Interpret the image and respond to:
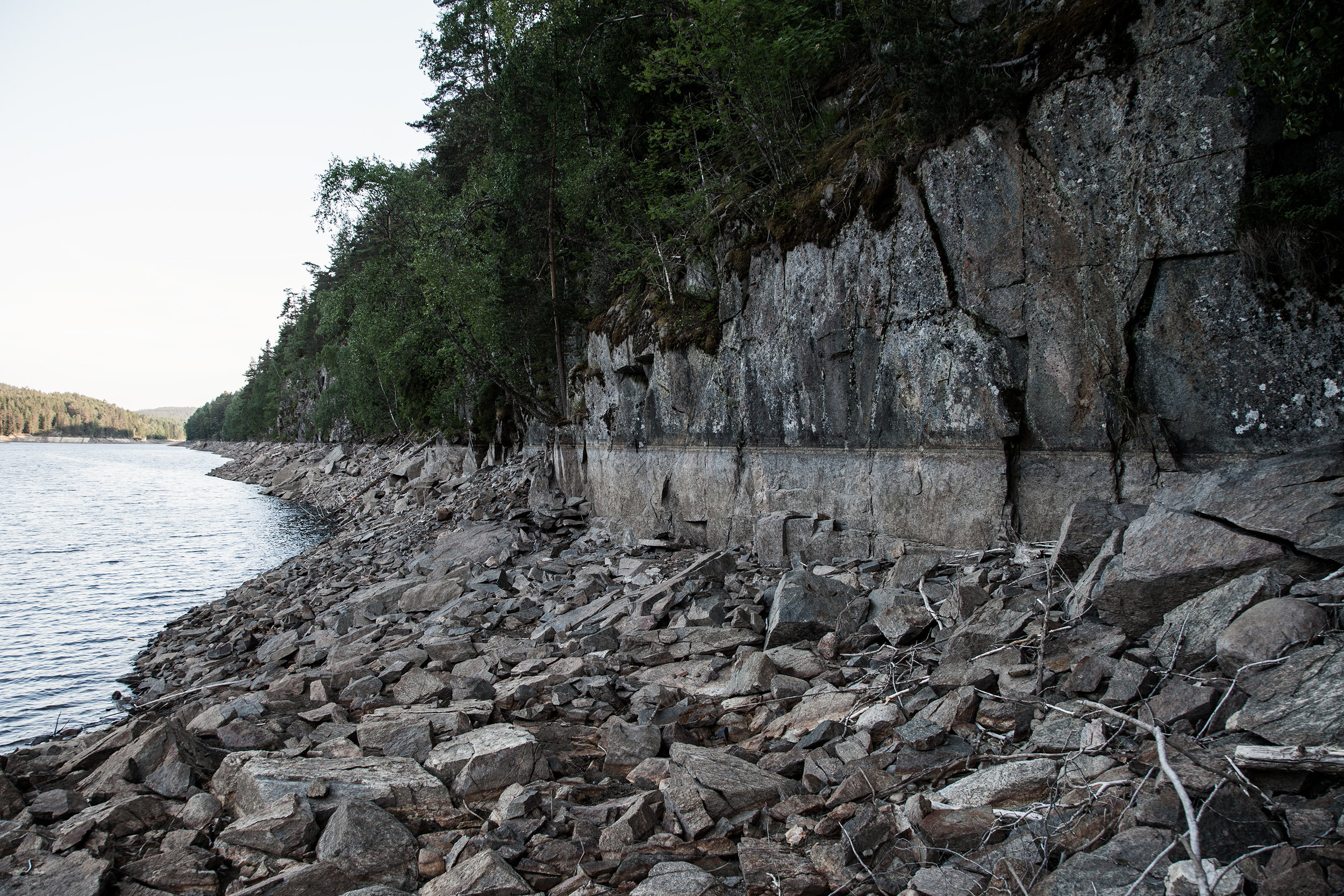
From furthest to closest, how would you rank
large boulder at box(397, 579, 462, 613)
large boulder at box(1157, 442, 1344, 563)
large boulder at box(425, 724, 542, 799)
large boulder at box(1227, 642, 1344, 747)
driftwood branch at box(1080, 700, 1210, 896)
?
large boulder at box(397, 579, 462, 613), large boulder at box(425, 724, 542, 799), large boulder at box(1157, 442, 1344, 563), large boulder at box(1227, 642, 1344, 747), driftwood branch at box(1080, 700, 1210, 896)

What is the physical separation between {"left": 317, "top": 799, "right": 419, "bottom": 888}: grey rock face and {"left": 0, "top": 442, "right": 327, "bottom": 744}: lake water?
892 cm

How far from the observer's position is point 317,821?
5578mm

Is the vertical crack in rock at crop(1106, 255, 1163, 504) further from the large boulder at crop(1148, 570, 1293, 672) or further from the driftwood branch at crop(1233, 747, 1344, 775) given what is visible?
the driftwood branch at crop(1233, 747, 1344, 775)

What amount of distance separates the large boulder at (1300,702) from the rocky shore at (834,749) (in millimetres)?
18

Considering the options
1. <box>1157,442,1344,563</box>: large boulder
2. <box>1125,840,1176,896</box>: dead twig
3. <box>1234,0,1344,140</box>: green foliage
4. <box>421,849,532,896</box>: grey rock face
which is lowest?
<box>421,849,532,896</box>: grey rock face

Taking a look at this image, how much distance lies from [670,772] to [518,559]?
11563mm

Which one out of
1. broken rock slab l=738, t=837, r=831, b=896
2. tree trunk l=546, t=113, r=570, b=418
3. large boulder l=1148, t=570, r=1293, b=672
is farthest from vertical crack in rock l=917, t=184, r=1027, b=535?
tree trunk l=546, t=113, r=570, b=418

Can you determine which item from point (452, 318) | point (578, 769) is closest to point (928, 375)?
point (578, 769)

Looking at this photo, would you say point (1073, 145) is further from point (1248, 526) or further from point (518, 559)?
point (518, 559)

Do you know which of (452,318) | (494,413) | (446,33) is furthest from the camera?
(494,413)

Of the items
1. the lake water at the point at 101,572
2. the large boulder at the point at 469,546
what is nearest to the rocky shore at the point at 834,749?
the lake water at the point at 101,572

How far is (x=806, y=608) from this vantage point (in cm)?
868

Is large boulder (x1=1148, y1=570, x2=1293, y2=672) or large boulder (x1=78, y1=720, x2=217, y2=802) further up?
large boulder (x1=1148, y1=570, x2=1293, y2=672)

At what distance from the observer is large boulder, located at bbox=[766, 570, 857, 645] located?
28.1ft
